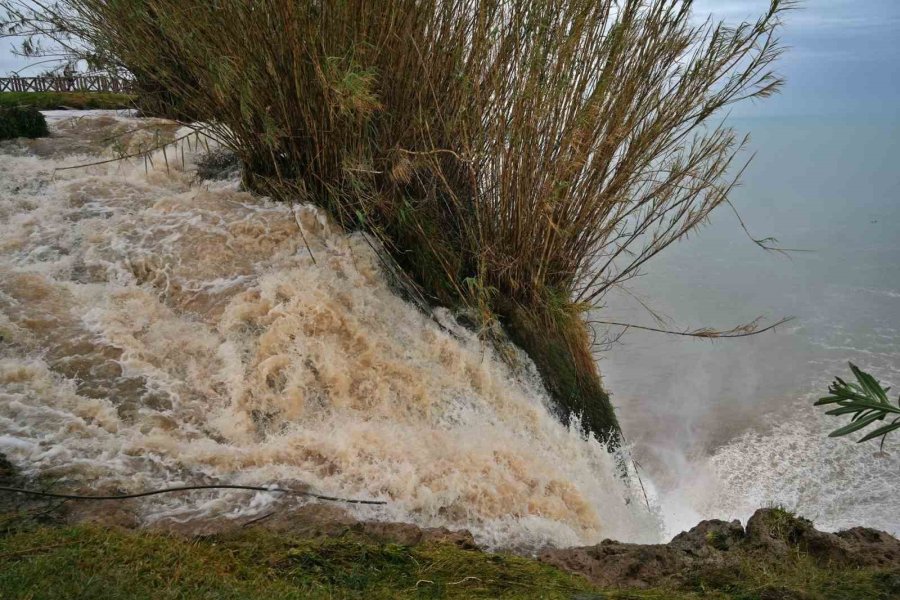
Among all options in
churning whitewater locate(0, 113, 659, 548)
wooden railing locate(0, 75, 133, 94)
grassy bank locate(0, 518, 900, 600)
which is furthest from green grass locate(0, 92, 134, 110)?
grassy bank locate(0, 518, 900, 600)

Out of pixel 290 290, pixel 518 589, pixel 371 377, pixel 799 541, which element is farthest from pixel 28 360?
pixel 799 541

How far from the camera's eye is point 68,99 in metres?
7.52

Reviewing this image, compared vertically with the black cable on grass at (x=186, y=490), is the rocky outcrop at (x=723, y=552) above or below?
below

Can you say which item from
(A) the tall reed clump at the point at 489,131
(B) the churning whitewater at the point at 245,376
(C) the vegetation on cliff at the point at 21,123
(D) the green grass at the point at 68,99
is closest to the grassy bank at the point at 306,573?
(B) the churning whitewater at the point at 245,376

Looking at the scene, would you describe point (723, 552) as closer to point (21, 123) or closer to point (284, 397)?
point (284, 397)

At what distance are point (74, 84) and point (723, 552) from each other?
24.6 feet

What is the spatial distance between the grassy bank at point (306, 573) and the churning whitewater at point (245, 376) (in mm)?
388

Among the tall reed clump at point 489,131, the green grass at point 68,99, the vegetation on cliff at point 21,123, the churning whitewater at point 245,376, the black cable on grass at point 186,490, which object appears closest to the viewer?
the black cable on grass at point 186,490

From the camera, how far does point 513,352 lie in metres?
4.74

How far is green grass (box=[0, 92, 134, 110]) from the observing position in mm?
7117

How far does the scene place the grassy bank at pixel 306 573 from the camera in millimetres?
2154

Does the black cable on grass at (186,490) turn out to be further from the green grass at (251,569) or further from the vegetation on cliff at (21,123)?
the vegetation on cliff at (21,123)

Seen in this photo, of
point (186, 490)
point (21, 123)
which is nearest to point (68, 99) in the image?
point (21, 123)

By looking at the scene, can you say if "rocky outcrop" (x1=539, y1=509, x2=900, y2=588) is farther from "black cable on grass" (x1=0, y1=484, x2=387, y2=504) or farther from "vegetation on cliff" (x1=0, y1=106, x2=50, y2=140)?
"vegetation on cliff" (x1=0, y1=106, x2=50, y2=140)
